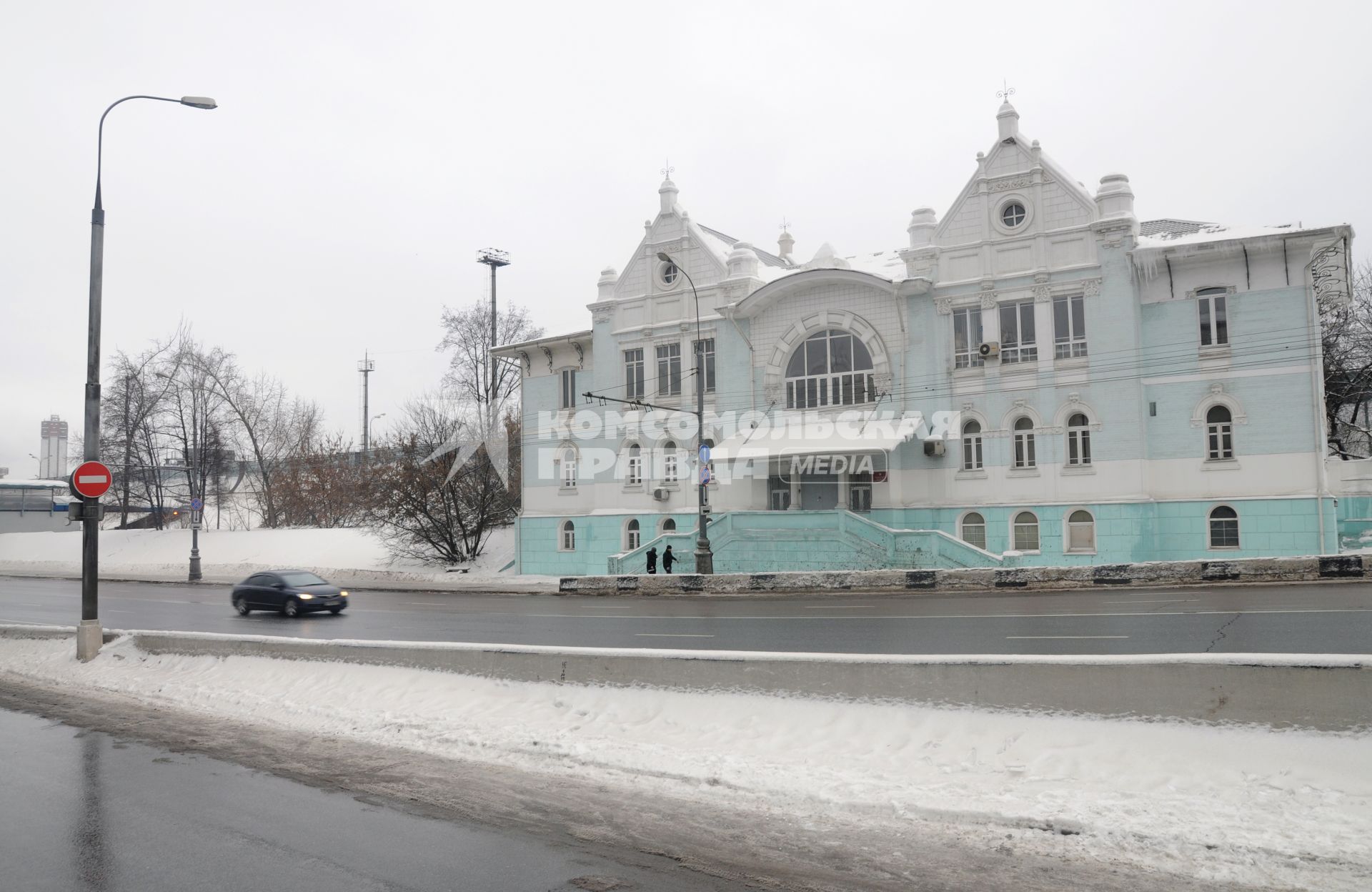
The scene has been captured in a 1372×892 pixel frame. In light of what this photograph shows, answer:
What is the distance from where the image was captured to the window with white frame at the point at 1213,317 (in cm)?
3009

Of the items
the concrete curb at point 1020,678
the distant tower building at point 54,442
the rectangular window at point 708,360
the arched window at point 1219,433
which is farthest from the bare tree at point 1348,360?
the distant tower building at point 54,442

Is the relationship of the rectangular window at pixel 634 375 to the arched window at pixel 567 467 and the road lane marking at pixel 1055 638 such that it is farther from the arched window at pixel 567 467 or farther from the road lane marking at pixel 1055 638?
the road lane marking at pixel 1055 638

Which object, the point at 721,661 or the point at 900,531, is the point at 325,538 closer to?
the point at 900,531

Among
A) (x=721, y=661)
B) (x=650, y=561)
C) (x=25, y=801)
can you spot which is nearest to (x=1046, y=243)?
(x=650, y=561)

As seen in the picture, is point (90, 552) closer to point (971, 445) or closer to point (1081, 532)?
point (971, 445)

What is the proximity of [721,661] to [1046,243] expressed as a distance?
26.0 metres

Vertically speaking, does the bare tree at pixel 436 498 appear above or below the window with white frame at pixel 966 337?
below

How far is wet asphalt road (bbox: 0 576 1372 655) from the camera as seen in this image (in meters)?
13.6

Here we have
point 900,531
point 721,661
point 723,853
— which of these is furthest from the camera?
point 900,531

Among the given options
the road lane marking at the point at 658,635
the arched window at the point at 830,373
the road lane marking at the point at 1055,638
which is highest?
the arched window at the point at 830,373

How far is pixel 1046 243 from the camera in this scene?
31.9m

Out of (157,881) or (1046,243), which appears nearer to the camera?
(157,881)

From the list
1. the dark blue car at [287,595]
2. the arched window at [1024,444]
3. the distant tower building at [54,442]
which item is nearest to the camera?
the dark blue car at [287,595]

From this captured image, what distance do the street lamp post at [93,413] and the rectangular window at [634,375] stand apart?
81.2 feet
